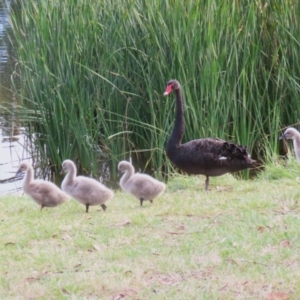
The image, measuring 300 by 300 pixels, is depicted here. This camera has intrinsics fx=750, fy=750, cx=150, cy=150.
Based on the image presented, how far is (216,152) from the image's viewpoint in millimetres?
8023

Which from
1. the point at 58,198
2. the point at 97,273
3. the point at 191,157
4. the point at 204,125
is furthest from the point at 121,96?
the point at 97,273

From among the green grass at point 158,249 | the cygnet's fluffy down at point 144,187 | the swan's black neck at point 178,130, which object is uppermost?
the swan's black neck at point 178,130

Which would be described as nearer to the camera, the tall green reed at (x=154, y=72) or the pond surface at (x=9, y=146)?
the tall green reed at (x=154, y=72)

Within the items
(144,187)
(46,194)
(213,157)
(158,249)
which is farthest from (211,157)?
(158,249)

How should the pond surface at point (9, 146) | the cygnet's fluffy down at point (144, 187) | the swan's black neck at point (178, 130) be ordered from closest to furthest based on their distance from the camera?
the cygnet's fluffy down at point (144, 187), the swan's black neck at point (178, 130), the pond surface at point (9, 146)

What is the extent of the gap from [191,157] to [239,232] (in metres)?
2.61

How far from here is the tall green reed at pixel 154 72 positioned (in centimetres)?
952

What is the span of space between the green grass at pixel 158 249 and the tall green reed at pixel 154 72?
2.57m

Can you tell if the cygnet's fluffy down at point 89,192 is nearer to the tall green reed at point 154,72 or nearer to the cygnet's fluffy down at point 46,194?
the cygnet's fluffy down at point 46,194

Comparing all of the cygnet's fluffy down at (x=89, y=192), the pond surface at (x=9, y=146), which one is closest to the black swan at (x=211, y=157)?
the cygnet's fluffy down at (x=89, y=192)

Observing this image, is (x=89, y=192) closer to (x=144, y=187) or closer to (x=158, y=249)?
(x=144, y=187)

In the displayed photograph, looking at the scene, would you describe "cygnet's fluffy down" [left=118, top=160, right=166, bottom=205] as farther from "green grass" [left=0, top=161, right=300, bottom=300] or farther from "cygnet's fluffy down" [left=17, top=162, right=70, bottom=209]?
"cygnet's fluffy down" [left=17, top=162, right=70, bottom=209]

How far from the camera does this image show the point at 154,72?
985cm

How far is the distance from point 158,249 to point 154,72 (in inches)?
192
